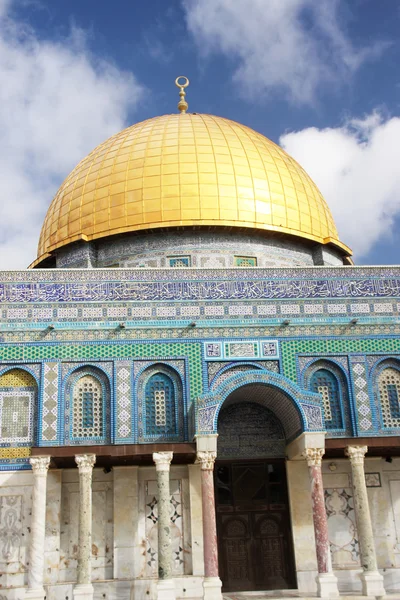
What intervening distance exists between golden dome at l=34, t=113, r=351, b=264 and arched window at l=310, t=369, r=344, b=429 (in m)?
4.81

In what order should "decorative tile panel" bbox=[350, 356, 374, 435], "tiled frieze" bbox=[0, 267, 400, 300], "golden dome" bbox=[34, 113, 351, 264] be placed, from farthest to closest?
"golden dome" bbox=[34, 113, 351, 264]
"tiled frieze" bbox=[0, 267, 400, 300]
"decorative tile panel" bbox=[350, 356, 374, 435]

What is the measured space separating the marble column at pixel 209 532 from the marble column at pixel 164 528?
61cm

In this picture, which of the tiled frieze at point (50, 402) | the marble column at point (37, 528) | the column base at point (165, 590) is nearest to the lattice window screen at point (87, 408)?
the tiled frieze at point (50, 402)

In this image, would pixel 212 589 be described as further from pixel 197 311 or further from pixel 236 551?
pixel 197 311

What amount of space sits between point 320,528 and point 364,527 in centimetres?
81

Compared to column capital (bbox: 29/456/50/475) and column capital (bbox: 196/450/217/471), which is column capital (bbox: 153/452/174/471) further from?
column capital (bbox: 29/456/50/475)

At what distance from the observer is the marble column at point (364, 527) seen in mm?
12656

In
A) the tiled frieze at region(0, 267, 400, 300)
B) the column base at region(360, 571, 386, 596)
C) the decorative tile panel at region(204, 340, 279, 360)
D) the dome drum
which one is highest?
the dome drum

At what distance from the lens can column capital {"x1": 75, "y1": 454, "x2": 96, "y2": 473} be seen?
12.9 metres

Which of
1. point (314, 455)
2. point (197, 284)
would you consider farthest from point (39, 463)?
point (314, 455)

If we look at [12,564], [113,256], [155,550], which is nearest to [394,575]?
[155,550]

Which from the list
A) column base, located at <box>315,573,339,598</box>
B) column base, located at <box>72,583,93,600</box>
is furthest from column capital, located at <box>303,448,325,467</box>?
column base, located at <box>72,583,93,600</box>

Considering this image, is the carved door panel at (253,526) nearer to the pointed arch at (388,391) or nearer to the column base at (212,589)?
the column base at (212,589)

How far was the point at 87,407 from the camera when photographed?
13.8 metres
